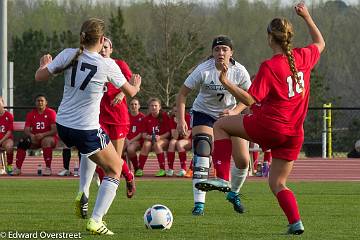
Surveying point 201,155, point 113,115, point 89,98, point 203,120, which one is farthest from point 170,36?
point 89,98

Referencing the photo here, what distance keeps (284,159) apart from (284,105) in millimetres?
486

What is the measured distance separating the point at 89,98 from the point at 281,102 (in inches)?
65.4

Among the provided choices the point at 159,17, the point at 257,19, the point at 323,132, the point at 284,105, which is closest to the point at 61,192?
the point at 284,105

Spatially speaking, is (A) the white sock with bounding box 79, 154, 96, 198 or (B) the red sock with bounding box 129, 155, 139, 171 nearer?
(A) the white sock with bounding box 79, 154, 96, 198

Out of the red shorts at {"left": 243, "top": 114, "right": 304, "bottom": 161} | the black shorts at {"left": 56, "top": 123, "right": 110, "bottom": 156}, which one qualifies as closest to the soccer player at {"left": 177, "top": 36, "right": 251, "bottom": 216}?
the red shorts at {"left": 243, "top": 114, "right": 304, "bottom": 161}

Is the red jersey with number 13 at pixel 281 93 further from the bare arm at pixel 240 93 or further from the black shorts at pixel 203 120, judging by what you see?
the black shorts at pixel 203 120

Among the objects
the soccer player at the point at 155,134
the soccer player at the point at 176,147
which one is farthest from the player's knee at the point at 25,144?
the soccer player at the point at 176,147

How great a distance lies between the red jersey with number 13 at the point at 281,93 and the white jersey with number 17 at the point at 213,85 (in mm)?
2448

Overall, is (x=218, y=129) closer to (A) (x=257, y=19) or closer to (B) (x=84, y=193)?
(B) (x=84, y=193)

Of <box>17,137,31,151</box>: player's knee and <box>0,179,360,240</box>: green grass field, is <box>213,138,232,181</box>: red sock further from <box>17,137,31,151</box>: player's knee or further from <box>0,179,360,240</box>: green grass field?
<box>17,137,31,151</box>: player's knee

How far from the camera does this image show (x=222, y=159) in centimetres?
1072

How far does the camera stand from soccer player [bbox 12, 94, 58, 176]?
20.6 metres

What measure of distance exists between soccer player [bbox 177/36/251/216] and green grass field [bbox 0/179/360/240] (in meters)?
0.41

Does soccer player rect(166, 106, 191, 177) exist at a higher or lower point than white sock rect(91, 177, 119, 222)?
lower
